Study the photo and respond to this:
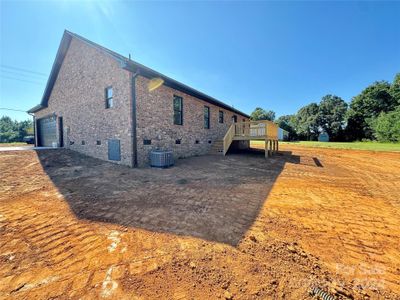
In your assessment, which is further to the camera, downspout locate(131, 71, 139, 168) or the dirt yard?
downspout locate(131, 71, 139, 168)

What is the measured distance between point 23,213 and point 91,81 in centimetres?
897

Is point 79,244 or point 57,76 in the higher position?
point 57,76

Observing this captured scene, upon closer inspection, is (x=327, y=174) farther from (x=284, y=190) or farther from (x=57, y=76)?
(x=57, y=76)

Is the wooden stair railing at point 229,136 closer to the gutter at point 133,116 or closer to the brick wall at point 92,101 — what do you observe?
the gutter at point 133,116

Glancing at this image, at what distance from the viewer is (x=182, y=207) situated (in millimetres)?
3969

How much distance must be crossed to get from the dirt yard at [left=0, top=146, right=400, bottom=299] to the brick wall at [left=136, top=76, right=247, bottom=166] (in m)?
4.07

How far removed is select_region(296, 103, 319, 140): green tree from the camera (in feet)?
138

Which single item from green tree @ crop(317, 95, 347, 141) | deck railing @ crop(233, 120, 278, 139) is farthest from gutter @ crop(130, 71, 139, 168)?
green tree @ crop(317, 95, 347, 141)

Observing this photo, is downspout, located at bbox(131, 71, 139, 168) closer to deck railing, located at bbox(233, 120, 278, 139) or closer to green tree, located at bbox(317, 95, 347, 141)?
deck railing, located at bbox(233, 120, 278, 139)

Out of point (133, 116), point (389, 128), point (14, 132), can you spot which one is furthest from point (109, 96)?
point (14, 132)

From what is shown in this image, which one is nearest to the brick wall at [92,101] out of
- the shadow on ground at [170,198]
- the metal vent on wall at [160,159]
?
the metal vent on wall at [160,159]

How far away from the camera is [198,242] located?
2680mm

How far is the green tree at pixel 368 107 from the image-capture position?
33.7 meters

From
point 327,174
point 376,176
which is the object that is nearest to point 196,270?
point 327,174
